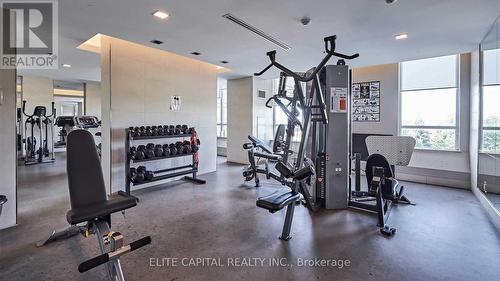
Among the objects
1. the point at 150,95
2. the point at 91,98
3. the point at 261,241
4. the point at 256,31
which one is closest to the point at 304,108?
the point at 256,31

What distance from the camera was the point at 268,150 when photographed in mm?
5309

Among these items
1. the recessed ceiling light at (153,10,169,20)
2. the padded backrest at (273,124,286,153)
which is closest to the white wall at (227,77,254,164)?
the padded backrest at (273,124,286,153)

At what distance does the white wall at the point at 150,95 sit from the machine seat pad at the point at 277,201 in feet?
10.3

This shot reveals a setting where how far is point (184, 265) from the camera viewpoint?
89.0 inches

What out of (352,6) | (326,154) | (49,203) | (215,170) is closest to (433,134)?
(326,154)

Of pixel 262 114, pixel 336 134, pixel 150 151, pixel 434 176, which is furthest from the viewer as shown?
pixel 262 114

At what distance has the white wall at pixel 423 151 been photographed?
496 cm

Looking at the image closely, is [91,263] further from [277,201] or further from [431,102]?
[431,102]

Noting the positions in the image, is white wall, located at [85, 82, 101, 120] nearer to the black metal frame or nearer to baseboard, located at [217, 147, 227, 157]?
baseboard, located at [217, 147, 227, 157]

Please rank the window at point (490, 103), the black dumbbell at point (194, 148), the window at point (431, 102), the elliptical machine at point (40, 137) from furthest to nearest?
the elliptical machine at point (40, 137) → the black dumbbell at point (194, 148) → the window at point (431, 102) → the window at point (490, 103)

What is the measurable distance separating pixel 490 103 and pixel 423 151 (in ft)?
6.61

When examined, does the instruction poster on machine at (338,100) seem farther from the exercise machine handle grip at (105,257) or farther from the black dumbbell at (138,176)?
the black dumbbell at (138,176)

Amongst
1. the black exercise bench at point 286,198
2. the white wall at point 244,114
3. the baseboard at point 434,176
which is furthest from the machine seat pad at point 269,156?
the baseboard at point 434,176

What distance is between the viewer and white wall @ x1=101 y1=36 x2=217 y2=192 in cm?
438
